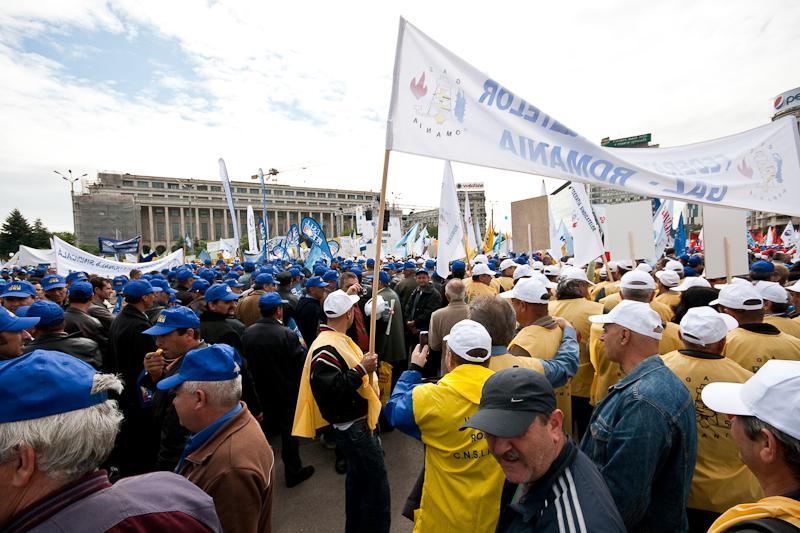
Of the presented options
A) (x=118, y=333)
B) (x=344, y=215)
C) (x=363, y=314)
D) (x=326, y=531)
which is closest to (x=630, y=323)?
(x=326, y=531)

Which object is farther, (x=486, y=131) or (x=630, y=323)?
(x=486, y=131)

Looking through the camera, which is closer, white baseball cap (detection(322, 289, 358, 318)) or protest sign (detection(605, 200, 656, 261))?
white baseball cap (detection(322, 289, 358, 318))

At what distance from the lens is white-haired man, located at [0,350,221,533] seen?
1.17 meters

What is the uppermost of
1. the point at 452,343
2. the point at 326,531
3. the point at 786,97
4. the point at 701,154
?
the point at 786,97

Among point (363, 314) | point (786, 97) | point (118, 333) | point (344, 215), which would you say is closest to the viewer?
point (118, 333)

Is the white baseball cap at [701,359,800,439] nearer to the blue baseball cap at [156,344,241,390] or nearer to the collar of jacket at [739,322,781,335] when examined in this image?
the blue baseball cap at [156,344,241,390]

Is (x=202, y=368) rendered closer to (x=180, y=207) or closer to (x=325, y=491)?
(x=325, y=491)

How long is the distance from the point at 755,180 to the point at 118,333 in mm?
6334

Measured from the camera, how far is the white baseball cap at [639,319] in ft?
7.95

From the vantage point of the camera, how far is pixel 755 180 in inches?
136

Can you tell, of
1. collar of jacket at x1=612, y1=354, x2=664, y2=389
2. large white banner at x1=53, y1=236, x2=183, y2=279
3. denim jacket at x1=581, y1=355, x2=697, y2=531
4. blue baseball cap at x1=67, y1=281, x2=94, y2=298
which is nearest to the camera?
denim jacket at x1=581, y1=355, x2=697, y2=531

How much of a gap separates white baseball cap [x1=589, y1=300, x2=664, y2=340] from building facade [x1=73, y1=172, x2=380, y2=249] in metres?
78.6

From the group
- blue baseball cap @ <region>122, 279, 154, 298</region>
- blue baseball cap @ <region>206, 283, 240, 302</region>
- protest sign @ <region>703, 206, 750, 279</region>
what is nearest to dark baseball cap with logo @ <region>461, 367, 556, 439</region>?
blue baseball cap @ <region>206, 283, 240, 302</region>

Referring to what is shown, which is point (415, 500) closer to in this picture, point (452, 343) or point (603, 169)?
point (452, 343)
